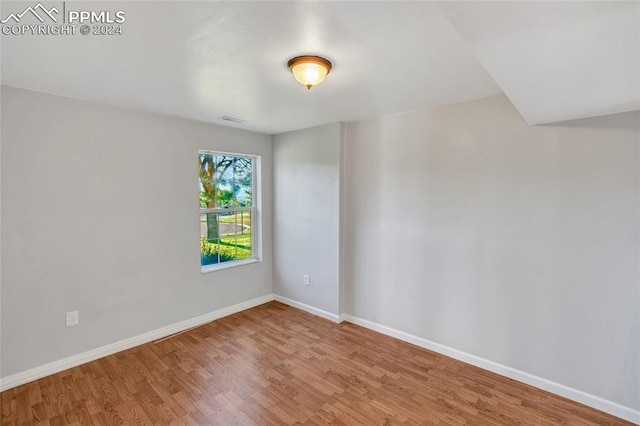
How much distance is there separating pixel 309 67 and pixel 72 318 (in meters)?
2.93

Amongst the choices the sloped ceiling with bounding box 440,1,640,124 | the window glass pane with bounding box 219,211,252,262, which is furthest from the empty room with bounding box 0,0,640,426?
the window glass pane with bounding box 219,211,252,262

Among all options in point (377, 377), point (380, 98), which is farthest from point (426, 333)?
point (380, 98)

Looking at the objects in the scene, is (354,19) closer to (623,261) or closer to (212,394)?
(623,261)

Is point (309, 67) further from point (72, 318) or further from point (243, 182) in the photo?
point (72, 318)

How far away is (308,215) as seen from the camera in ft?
12.6

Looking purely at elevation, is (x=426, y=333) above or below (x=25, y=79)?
below

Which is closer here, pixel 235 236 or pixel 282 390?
pixel 282 390

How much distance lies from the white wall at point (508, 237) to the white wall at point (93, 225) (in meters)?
2.03

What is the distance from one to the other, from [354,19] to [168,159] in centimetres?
257

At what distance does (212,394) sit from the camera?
2.28 m

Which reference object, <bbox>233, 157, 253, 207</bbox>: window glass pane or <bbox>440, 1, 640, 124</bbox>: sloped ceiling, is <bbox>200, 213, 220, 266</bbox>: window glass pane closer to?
<bbox>233, 157, 253, 207</bbox>: window glass pane

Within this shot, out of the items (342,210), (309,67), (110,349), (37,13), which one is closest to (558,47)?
(309,67)

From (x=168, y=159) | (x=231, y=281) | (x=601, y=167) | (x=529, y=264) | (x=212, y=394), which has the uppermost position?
(x=168, y=159)

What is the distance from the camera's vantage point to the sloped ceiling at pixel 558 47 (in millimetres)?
1015
